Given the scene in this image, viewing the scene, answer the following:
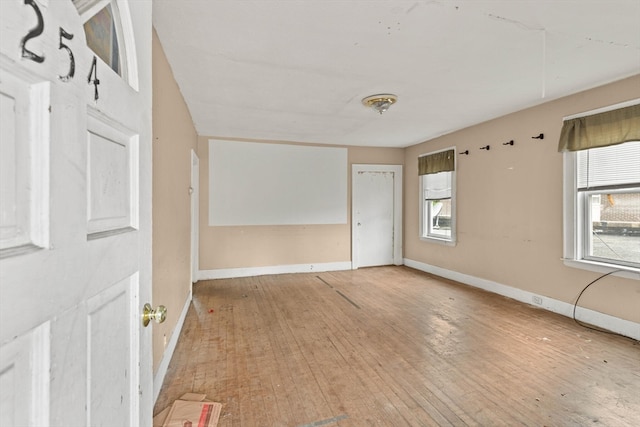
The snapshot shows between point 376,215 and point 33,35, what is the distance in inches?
233

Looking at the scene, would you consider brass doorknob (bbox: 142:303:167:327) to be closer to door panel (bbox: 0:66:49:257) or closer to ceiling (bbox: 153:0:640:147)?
door panel (bbox: 0:66:49:257)

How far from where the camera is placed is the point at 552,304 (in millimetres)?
3545

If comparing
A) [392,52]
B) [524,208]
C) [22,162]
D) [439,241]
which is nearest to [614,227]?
[524,208]

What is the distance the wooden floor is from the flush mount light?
7.56 feet

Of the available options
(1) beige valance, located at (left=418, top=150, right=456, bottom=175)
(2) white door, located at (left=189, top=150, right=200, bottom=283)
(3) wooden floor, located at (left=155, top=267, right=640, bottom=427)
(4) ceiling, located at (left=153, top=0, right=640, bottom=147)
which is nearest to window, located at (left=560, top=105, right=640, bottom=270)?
(4) ceiling, located at (left=153, top=0, right=640, bottom=147)

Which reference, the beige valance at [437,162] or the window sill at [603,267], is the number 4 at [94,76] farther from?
the beige valance at [437,162]

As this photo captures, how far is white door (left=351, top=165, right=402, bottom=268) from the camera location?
605cm

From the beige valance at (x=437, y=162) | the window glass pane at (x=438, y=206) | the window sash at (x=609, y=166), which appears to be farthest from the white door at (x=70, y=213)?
the window glass pane at (x=438, y=206)

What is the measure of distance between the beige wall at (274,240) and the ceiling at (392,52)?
2000mm

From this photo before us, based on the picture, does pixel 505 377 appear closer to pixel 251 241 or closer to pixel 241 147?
pixel 251 241

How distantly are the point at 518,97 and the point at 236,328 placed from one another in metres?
3.88

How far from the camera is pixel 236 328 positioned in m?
3.16

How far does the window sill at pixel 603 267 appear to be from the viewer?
2.85 metres

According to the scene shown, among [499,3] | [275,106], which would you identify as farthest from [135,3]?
[275,106]
